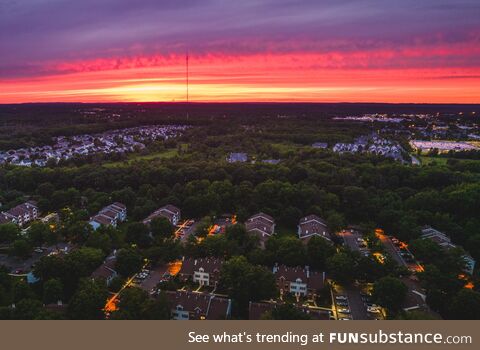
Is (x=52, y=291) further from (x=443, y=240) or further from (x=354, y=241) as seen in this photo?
(x=443, y=240)

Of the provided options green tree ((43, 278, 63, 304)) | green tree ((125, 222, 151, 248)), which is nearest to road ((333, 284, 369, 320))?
green tree ((125, 222, 151, 248))

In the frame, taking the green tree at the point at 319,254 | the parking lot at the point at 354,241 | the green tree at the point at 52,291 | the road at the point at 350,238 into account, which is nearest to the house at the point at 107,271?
the green tree at the point at 52,291

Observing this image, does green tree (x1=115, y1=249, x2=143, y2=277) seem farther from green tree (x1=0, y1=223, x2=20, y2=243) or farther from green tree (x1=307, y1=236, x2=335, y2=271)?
green tree (x1=307, y1=236, x2=335, y2=271)

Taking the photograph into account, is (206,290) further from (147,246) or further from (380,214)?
(380,214)

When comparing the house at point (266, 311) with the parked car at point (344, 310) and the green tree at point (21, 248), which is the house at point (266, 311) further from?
the green tree at point (21, 248)

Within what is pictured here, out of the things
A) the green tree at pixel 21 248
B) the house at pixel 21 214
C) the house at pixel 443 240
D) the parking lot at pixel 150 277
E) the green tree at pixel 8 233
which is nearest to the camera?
the parking lot at pixel 150 277

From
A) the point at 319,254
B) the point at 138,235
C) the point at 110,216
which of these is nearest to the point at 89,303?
the point at 138,235

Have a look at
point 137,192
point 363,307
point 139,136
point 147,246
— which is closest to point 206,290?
point 147,246
